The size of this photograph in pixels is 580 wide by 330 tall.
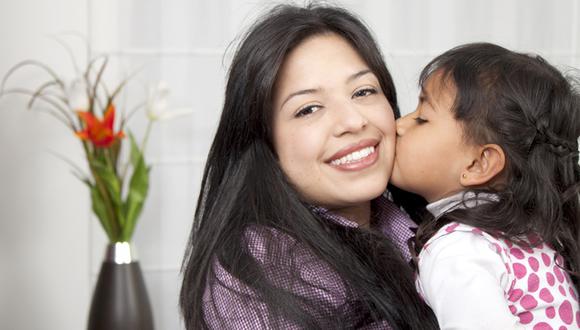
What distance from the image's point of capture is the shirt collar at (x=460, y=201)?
1.65m

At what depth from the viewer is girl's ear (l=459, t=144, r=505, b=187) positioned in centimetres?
165

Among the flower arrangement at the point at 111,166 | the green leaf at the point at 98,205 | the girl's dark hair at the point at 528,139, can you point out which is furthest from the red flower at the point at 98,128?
the girl's dark hair at the point at 528,139

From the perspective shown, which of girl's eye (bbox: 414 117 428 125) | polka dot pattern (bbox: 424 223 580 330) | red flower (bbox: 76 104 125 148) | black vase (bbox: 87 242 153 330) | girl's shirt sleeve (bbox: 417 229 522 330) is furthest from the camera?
black vase (bbox: 87 242 153 330)

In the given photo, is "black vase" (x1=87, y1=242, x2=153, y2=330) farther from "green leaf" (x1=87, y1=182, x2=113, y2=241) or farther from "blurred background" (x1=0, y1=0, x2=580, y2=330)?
"blurred background" (x1=0, y1=0, x2=580, y2=330)

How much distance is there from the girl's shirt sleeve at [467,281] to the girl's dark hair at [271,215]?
0.34 ft

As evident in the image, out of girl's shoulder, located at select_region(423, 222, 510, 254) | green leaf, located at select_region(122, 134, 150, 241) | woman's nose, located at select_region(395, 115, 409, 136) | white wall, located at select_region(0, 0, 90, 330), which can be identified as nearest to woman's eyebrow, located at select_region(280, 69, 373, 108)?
woman's nose, located at select_region(395, 115, 409, 136)

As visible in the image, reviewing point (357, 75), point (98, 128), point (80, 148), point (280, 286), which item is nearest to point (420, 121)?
point (357, 75)

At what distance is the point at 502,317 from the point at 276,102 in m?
0.62

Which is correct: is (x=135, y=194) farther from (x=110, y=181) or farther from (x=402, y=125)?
(x=402, y=125)

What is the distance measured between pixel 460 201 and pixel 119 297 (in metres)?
2.08

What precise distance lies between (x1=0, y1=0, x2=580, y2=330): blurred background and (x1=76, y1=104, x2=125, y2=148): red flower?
671 millimetres

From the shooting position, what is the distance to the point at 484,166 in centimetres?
167

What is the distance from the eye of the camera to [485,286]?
143 centimetres

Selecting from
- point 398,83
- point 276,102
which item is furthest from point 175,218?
point 276,102
